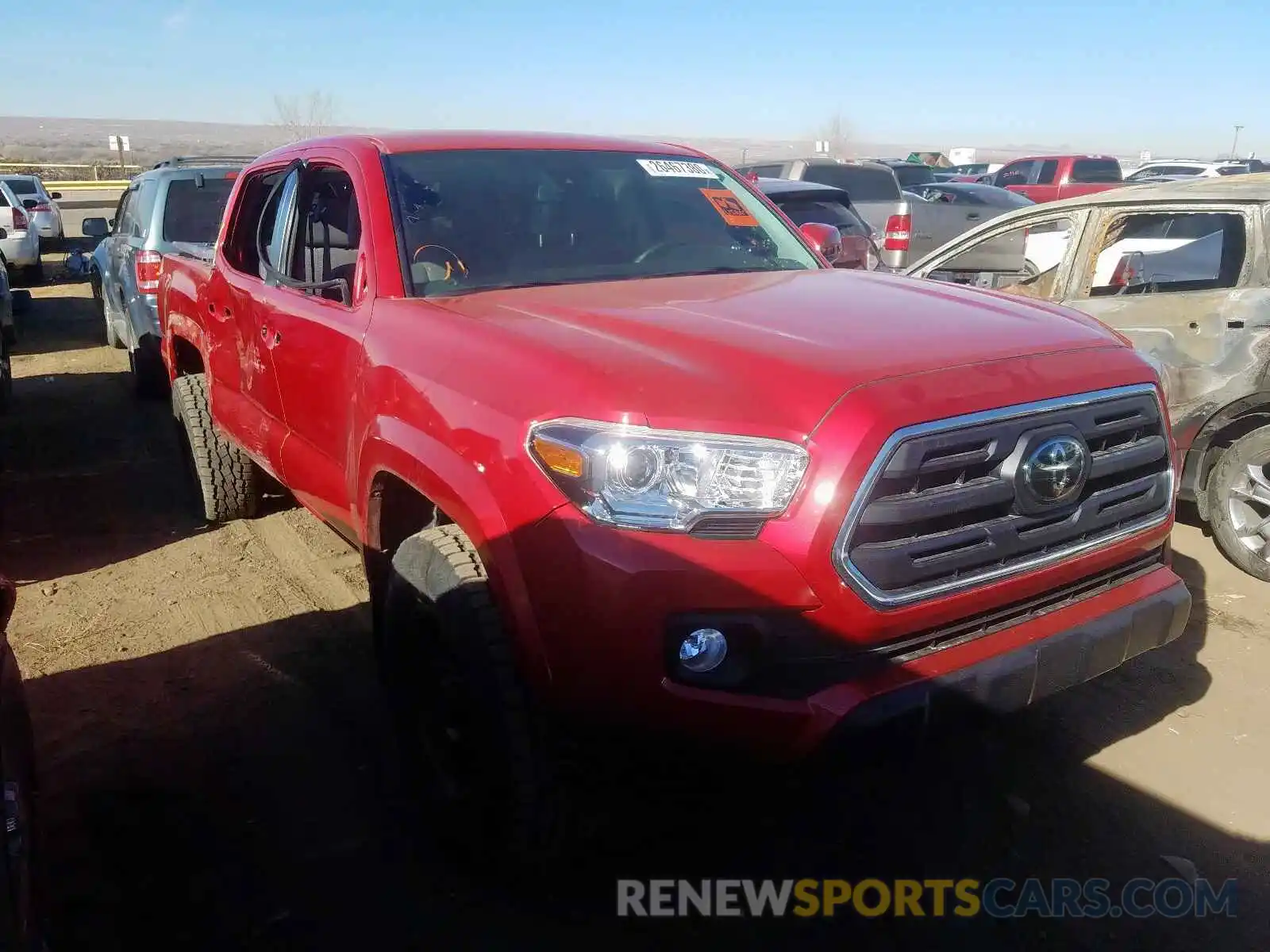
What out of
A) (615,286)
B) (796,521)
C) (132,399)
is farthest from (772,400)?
(132,399)

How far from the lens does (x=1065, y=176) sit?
1958 centimetres

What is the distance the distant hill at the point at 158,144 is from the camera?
70375 mm

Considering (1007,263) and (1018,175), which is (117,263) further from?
(1018,175)

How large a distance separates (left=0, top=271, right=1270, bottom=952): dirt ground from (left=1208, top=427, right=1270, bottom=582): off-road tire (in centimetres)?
13

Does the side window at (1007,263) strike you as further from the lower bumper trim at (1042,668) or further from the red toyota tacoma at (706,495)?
the lower bumper trim at (1042,668)

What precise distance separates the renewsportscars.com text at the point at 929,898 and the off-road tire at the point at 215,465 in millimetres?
3399

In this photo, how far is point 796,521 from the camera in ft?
6.95

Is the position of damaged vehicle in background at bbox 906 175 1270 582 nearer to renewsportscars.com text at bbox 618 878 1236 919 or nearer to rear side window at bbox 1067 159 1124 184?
renewsportscars.com text at bbox 618 878 1236 919

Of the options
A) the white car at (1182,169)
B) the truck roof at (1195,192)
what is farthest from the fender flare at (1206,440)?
the white car at (1182,169)

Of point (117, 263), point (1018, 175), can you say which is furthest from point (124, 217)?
point (1018, 175)

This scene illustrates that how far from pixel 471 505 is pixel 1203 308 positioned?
12.0ft

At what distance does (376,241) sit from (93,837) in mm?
1926

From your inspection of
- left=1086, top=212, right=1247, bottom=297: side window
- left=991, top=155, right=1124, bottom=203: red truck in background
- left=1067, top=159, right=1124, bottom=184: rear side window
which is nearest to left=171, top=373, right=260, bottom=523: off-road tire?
left=1086, top=212, right=1247, bottom=297: side window

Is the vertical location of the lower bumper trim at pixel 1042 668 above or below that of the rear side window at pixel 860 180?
below
